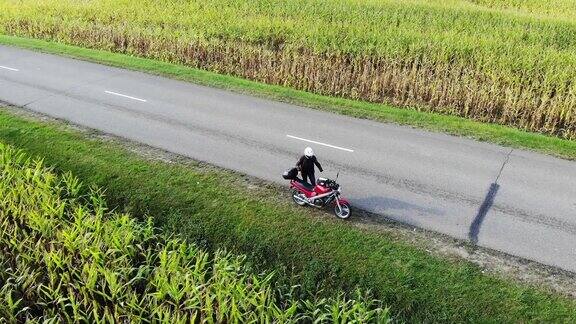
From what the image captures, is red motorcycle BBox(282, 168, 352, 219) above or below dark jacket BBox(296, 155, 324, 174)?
below

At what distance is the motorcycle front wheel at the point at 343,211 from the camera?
40.4ft

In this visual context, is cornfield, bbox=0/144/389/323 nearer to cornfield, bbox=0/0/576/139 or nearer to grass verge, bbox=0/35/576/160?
grass verge, bbox=0/35/576/160

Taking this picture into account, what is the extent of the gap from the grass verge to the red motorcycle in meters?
6.56

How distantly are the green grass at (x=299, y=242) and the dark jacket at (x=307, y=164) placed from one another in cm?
106

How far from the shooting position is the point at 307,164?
12.3 m

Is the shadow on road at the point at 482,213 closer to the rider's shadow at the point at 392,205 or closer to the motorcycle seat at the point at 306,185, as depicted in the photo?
the rider's shadow at the point at 392,205

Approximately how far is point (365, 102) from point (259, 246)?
34.0 feet

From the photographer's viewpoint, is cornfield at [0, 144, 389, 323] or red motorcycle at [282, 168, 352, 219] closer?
cornfield at [0, 144, 389, 323]

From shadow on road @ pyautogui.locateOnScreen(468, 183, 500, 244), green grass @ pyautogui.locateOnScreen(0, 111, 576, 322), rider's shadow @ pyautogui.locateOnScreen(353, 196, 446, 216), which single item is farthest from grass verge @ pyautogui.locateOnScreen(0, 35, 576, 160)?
green grass @ pyautogui.locateOnScreen(0, 111, 576, 322)

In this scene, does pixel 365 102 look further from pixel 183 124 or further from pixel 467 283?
pixel 467 283

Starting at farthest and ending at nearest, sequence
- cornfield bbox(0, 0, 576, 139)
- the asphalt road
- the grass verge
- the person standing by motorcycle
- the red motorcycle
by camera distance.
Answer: cornfield bbox(0, 0, 576, 139)
the grass verge
the asphalt road
the red motorcycle
the person standing by motorcycle

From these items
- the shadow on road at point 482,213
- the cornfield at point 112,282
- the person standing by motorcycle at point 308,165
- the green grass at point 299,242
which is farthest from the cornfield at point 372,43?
the cornfield at point 112,282

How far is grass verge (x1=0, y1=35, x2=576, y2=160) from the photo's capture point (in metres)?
16.7

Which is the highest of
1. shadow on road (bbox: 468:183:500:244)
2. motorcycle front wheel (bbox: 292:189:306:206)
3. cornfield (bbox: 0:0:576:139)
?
cornfield (bbox: 0:0:576:139)
